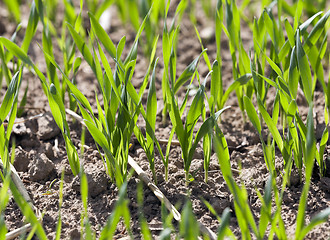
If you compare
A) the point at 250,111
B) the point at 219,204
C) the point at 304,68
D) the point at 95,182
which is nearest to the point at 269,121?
the point at 250,111

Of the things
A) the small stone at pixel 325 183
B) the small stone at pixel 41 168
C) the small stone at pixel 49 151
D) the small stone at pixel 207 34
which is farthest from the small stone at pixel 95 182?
the small stone at pixel 207 34

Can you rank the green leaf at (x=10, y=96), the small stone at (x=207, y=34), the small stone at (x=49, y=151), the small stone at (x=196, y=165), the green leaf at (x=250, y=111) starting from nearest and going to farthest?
the green leaf at (x=250, y=111) → the green leaf at (x=10, y=96) → the small stone at (x=196, y=165) → the small stone at (x=49, y=151) → the small stone at (x=207, y=34)

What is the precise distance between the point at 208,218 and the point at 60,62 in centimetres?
132

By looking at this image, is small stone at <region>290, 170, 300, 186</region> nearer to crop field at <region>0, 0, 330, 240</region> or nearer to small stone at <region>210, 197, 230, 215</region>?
crop field at <region>0, 0, 330, 240</region>

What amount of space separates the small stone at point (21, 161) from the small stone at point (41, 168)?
6cm

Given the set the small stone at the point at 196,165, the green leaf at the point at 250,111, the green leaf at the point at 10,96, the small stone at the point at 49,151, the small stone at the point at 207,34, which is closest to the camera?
the green leaf at the point at 250,111

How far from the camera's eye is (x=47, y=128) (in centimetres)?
199

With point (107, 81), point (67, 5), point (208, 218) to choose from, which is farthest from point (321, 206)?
point (67, 5)

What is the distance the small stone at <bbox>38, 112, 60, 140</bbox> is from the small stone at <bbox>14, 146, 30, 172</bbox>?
0.14 m

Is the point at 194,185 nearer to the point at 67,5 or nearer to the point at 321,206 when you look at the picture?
the point at 321,206

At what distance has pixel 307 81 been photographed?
1535 millimetres

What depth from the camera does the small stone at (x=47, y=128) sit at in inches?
77.6

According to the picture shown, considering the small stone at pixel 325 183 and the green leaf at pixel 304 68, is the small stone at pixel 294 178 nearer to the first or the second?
the small stone at pixel 325 183

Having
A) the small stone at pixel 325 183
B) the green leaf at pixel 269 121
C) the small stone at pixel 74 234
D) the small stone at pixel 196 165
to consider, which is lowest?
the small stone at pixel 325 183
